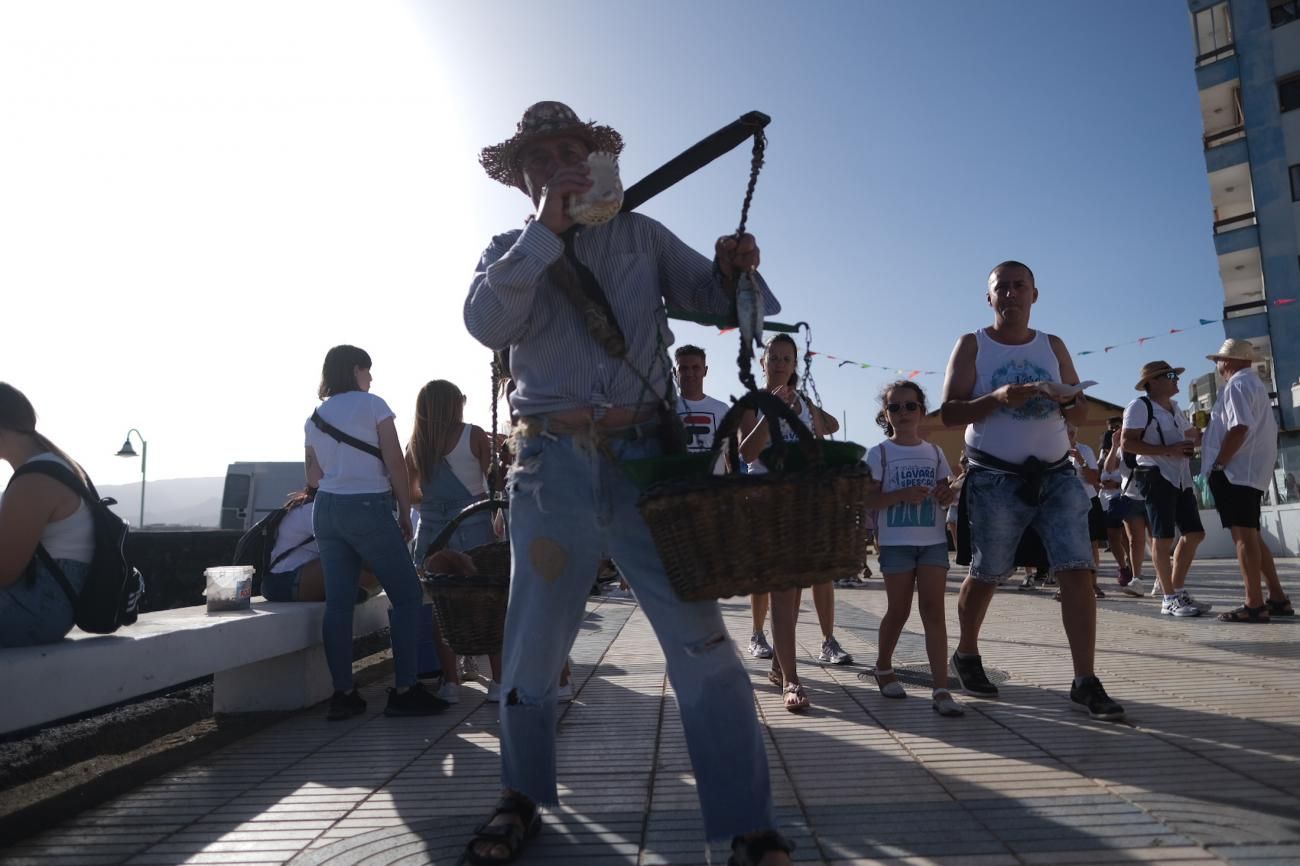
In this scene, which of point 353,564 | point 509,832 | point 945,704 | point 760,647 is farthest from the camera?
point 760,647

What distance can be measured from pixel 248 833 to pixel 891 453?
356 cm

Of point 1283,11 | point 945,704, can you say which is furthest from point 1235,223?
point 945,704

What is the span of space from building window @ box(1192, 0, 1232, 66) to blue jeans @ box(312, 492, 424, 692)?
33.7m

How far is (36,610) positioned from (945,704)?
3.65 meters

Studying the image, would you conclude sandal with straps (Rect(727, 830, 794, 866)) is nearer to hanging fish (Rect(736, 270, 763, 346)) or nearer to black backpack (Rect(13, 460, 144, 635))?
hanging fish (Rect(736, 270, 763, 346))

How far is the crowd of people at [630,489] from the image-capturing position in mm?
2510

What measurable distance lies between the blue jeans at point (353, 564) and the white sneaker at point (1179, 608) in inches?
251

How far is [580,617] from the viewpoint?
267cm

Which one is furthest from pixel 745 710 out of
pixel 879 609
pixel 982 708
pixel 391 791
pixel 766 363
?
pixel 879 609

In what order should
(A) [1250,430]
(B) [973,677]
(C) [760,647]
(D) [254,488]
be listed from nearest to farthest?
(B) [973,677] → (C) [760,647] → (A) [1250,430] → (D) [254,488]

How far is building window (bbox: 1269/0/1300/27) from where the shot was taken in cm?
2867

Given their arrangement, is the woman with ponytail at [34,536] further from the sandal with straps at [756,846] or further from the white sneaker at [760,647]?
the white sneaker at [760,647]

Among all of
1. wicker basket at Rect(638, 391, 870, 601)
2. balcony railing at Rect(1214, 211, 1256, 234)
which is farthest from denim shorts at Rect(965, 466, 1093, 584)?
balcony railing at Rect(1214, 211, 1256, 234)

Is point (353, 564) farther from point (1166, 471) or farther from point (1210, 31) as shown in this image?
point (1210, 31)
